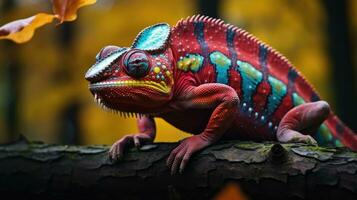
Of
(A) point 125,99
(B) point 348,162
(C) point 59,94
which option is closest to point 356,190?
(B) point 348,162

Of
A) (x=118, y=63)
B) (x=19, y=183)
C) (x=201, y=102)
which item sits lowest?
(x=19, y=183)

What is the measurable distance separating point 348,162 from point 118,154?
938mm

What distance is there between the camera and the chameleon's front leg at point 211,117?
2219mm

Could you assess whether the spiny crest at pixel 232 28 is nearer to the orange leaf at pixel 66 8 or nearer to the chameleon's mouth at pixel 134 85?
the chameleon's mouth at pixel 134 85

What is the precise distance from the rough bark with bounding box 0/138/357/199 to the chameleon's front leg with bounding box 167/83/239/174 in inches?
1.5

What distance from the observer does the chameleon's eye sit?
222 cm

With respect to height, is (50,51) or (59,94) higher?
(50,51)

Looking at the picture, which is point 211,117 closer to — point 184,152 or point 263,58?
point 184,152

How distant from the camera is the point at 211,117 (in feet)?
7.45

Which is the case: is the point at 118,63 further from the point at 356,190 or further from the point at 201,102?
the point at 356,190

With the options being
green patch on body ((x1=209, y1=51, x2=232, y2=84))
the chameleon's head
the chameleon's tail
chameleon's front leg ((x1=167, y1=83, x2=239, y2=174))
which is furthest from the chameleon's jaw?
the chameleon's tail

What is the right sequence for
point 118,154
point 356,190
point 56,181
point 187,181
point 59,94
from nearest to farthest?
point 356,190 < point 187,181 < point 118,154 < point 56,181 < point 59,94

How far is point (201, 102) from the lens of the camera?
230 centimetres

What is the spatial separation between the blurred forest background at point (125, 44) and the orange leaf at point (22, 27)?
3.73 meters
